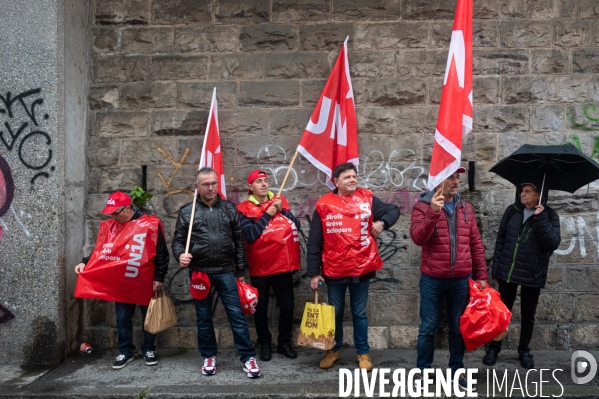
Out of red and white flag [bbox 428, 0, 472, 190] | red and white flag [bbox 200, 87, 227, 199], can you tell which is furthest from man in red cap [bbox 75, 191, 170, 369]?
red and white flag [bbox 428, 0, 472, 190]

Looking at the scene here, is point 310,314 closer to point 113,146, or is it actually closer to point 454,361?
point 454,361

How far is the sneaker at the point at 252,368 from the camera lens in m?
5.19

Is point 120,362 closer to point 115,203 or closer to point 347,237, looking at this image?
point 115,203

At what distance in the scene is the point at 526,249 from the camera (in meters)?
5.27

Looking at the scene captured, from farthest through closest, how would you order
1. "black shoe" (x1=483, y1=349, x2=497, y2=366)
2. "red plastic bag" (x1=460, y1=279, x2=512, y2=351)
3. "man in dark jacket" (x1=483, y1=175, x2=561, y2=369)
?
"black shoe" (x1=483, y1=349, x2=497, y2=366)
"man in dark jacket" (x1=483, y1=175, x2=561, y2=369)
"red plastic bag" (x1=460, y1=279, x2=512, y2=351)

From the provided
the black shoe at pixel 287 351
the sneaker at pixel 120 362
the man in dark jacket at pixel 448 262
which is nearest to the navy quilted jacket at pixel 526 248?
the man in dark jacket at pixel 448 262

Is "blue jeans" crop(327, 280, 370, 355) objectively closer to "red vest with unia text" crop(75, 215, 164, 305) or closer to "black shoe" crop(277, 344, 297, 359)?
"black shoe" crop(277, 344, 297, 359)

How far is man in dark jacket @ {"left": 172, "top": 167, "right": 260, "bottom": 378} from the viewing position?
17.3ft

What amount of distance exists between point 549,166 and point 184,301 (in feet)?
13.0

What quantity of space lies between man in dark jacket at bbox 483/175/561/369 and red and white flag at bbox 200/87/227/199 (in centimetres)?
286

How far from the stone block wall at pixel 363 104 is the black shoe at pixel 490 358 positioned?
786mm

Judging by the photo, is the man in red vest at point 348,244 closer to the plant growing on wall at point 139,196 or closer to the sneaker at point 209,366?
the sneaker at point 209,366

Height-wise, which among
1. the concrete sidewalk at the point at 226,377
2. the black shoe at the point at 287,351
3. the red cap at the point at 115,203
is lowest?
the concrete sidewalk at the point at 226,377

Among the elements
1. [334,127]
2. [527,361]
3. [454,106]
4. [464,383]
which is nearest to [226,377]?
[464,383]
